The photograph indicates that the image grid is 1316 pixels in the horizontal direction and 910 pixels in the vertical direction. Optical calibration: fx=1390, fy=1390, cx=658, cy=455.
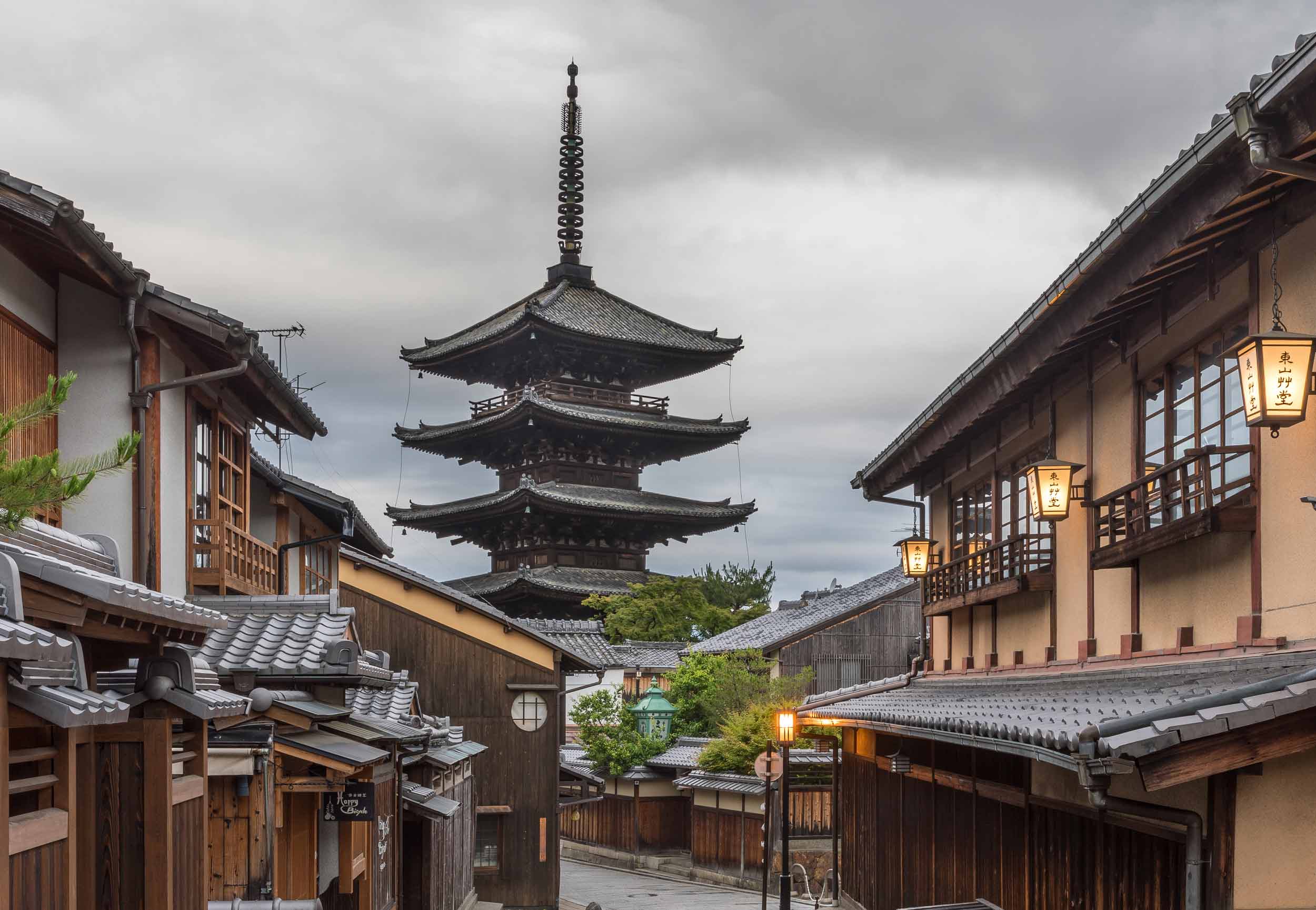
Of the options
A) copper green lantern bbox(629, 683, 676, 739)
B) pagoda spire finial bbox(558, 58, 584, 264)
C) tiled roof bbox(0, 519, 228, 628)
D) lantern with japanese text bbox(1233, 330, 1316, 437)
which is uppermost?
pagoda spire finial bbox(558, 58, 584, 264)

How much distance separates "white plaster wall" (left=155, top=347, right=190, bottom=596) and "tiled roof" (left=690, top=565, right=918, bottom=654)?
3158 cm

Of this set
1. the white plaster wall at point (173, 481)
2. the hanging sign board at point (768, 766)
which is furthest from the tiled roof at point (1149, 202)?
the hanging sign board at point (768, 766)

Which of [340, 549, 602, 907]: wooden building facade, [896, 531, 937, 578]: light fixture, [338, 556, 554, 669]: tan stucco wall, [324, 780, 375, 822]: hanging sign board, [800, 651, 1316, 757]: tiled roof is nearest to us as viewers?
[800, 651, 1316, 757]: tiled roof

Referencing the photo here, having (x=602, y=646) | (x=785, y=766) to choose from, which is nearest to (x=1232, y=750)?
(x=785, y=766)

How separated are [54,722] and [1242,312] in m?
8.11

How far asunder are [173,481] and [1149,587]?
30.6 ft

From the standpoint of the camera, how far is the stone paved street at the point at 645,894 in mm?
30938

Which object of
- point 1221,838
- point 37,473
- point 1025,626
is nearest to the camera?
point 37,473

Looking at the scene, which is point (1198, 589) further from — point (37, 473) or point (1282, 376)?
point (37, 473)

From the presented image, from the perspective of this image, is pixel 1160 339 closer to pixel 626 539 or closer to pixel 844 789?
pixel 844 789

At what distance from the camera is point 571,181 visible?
184 feet

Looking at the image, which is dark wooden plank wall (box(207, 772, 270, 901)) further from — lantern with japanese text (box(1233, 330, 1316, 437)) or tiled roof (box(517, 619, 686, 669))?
tiled roof (box(517, 619, 686, 669))

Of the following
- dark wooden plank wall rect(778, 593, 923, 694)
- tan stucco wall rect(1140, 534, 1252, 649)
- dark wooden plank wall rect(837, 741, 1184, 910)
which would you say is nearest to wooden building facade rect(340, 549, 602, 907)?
dark wooden plank wall rect(837, 741, 1184, 910)

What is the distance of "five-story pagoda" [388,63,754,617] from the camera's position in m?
48.3
